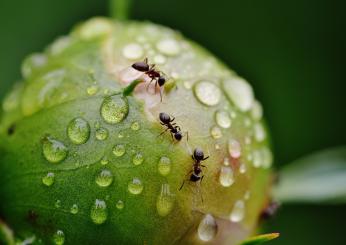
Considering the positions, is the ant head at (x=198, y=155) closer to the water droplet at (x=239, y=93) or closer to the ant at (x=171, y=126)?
the ant at (x=171, y=126)

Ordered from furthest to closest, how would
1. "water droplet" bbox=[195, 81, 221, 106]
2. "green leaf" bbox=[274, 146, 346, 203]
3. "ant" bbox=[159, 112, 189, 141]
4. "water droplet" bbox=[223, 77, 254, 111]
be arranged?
"green leaf" bbox=[274, 146, 346, 203]
"water droplet" bbox=[223, 77, 254, 111]
"water droplet" bbox=[195, 81, 221, 106]
"ant" bbox=[159, 112, 189, 141]

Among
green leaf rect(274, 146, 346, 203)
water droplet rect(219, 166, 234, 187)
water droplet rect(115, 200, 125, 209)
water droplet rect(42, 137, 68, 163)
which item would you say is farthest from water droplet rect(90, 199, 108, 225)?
green leaf rect(274, 146, 346, 203)

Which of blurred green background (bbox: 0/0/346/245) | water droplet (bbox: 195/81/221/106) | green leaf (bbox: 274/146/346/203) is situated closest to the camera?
water droplet (bbox: 195/81/221/106)

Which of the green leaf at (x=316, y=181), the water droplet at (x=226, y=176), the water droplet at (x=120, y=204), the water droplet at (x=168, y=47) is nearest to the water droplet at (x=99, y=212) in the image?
the water droplet at (x=120, y=204)

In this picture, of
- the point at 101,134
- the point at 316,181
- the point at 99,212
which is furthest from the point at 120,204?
the point at 316,181

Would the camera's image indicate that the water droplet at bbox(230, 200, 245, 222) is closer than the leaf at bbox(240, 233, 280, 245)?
No

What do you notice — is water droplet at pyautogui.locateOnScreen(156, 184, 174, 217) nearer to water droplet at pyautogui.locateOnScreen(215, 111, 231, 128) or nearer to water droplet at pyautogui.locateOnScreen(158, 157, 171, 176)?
water droplet at pyautogui.locateOnScreen(158, 157, 171, 176)

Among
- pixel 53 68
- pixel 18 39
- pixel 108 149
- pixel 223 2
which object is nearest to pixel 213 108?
pixel 108 149

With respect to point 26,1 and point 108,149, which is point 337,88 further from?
point 108,149
